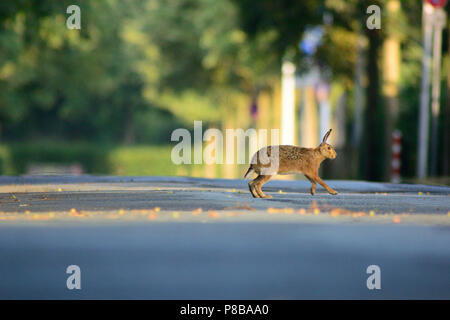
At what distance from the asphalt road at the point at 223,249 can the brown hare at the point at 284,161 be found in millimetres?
357

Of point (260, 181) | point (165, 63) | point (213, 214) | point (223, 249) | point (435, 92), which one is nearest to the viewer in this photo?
point (223, 249)

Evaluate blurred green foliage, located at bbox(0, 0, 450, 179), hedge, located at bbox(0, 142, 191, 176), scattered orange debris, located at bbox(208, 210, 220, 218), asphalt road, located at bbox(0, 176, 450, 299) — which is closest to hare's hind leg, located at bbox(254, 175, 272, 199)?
asphalt road, located at bbox(0, 176, 450, 299)

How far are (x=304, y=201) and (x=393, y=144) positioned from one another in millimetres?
17655

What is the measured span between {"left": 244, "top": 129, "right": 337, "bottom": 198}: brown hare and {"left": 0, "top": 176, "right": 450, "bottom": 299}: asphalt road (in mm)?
357

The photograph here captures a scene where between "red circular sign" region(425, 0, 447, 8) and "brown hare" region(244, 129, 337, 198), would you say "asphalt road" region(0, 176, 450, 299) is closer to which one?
"brown hare" region(244, 129, 337, 198)

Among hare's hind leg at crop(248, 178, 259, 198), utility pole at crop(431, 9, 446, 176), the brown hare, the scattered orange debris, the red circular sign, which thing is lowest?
the scattered orange debris

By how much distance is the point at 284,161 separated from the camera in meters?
12.4

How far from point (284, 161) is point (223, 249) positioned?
356cm

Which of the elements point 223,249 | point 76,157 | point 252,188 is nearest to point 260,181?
point 252,188

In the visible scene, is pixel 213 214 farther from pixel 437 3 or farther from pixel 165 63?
pixel 165 63

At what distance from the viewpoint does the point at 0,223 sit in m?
10.2

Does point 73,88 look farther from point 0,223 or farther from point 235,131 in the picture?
point 0,223

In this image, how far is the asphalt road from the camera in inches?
316
